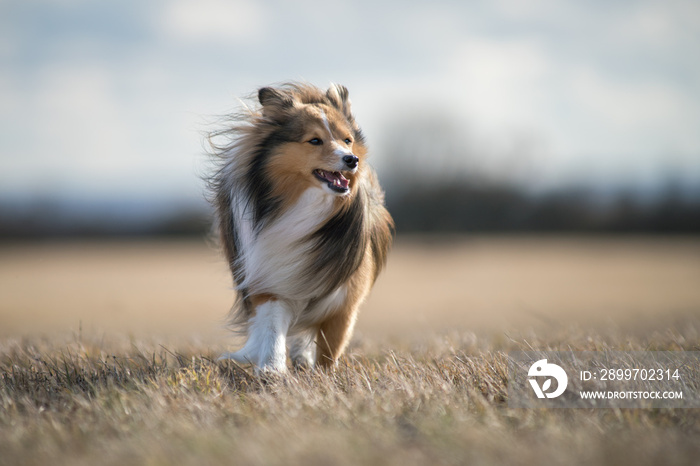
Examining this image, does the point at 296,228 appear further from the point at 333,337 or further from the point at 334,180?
the point at 333,337

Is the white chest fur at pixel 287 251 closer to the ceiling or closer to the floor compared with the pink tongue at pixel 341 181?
closer to the floor

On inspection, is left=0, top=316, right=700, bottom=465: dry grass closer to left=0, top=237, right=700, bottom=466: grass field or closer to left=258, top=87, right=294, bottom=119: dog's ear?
left=0, top=237, right=700, bottom=466: grass field

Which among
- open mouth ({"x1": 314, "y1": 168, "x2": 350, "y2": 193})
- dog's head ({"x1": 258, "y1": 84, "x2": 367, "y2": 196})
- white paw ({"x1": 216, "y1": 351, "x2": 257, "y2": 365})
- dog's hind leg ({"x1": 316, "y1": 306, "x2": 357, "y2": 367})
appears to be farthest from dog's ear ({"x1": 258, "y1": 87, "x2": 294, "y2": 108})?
white paw ({"x1": 216, "y1": 351, "x2": 257, "y2": 365})

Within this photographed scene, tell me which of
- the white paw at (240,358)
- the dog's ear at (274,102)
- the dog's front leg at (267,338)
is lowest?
the white paw at (240,358)

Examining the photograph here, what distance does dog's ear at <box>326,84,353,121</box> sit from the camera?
534cm

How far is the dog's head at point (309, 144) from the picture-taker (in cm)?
463

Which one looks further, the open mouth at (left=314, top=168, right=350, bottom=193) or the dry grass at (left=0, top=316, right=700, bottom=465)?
the open mouth at (left=314, top=168, right=350, bottom=193)

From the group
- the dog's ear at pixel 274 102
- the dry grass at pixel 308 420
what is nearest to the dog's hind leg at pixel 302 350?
the dry grass at pixel 308 420

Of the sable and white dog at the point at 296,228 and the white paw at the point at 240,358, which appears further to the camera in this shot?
the sable and white dog at the point at 296,228

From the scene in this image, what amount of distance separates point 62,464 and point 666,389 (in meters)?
3.34

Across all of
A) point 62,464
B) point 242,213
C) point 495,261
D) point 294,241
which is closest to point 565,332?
point 294,241

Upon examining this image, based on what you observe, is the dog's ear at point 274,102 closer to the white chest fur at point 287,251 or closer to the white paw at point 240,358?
the white chest fur at point 287,251

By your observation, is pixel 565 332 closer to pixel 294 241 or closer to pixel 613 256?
pixel 294 241

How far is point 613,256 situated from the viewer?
3044 cm
